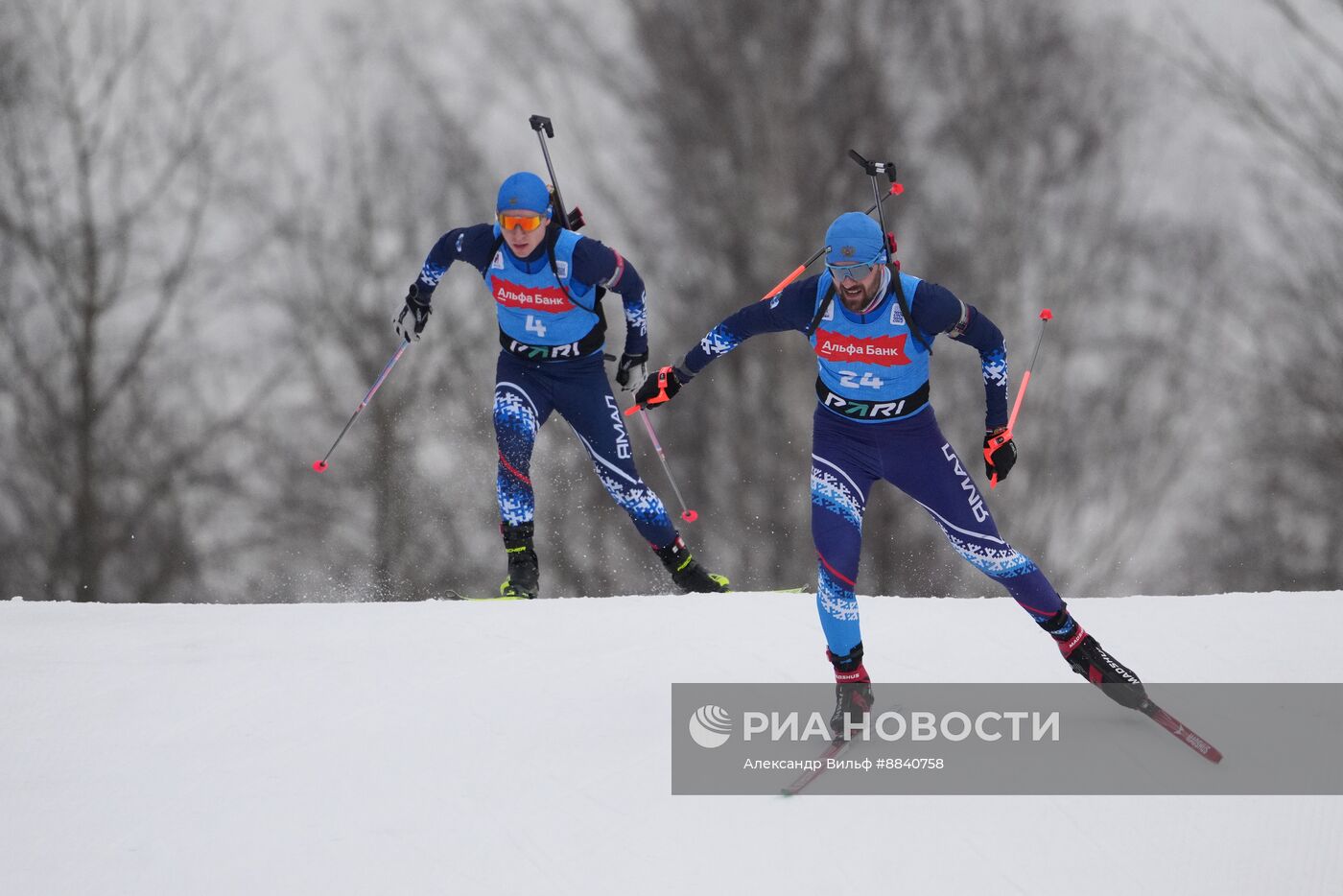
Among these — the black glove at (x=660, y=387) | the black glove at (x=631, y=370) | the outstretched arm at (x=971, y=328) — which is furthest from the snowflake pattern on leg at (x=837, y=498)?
the black glove at (x=631, y=370)

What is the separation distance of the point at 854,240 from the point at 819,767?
1.67 m

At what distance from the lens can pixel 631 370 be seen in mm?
6547

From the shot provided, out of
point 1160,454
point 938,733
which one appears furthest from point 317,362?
point 938,733

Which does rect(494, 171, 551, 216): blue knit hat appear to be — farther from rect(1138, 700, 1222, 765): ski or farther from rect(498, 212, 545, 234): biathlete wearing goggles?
rect(1138, 700, 1222, 765): ski

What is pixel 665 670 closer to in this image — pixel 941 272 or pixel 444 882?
pixel 444 882

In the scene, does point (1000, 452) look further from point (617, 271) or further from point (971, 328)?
point (617, 271)

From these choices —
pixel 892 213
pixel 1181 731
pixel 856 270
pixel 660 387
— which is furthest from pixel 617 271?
pixel 892 213

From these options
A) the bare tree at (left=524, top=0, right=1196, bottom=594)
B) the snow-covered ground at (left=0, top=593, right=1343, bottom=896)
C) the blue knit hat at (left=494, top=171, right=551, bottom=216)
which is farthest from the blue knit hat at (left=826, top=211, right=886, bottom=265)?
the bare tree at (left=524, top=0, right=1196, bottom=594)

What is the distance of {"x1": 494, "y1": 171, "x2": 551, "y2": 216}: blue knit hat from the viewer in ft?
19.9

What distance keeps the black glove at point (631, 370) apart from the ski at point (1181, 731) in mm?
2669

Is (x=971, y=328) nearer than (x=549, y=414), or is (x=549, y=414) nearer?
(x=971, y=328)

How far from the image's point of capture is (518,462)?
6.75m

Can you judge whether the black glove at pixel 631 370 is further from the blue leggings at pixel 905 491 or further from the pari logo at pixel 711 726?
the pari logo at pixel 711 726

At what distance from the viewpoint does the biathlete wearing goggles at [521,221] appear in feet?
20.0
